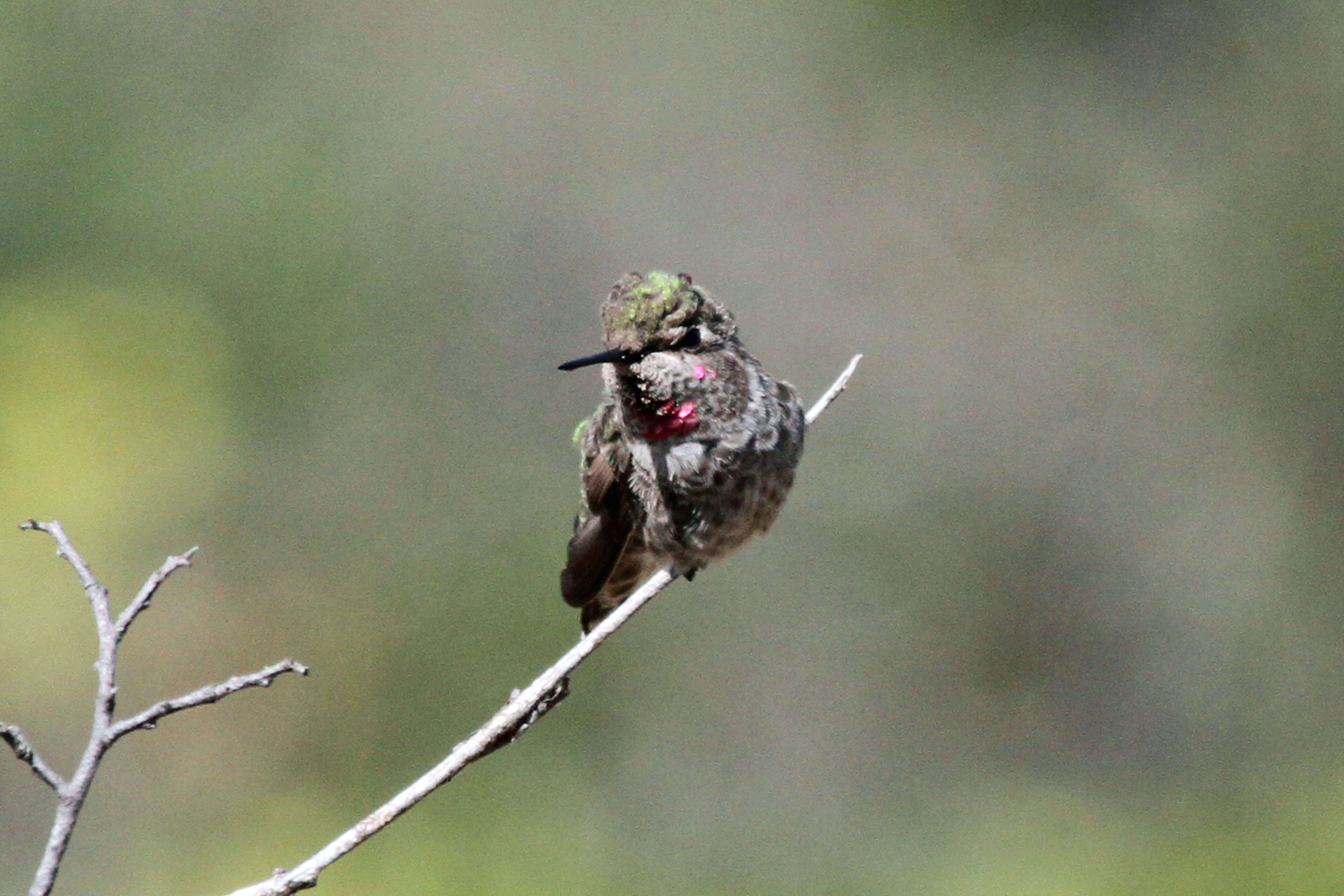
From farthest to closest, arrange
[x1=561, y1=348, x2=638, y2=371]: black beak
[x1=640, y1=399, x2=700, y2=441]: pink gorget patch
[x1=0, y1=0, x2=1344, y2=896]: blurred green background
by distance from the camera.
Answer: [x1=0, y1=0, x2=1344, y2=896]: blurred green background < [x1=640, y1=399, x2=700, y2=441]: pink gorget patch < [x1=561, y1=348, x2=638, y2=371]: black beak

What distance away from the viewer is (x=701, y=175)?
9227mm

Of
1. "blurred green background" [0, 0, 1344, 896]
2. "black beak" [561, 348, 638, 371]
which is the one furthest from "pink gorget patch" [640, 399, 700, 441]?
"blurred green background" [0, 0, 1344, 896]

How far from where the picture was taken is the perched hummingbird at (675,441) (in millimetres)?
2582

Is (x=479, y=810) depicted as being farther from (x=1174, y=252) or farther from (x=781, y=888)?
(x=1174, y=252)

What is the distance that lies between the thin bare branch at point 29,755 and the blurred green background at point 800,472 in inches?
119

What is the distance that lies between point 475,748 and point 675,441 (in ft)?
4.24

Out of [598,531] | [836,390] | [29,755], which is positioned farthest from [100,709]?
[598,531]

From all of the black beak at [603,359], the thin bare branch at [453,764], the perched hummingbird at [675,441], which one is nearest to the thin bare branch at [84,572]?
the thin bare branch at [453,764]

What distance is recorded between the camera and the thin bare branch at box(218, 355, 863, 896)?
4.80 feet

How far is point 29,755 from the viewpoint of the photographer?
4.75 feet

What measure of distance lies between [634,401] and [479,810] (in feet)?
8.57

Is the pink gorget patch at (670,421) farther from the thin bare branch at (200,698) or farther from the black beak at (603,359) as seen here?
the thin bare branch at (200,698)

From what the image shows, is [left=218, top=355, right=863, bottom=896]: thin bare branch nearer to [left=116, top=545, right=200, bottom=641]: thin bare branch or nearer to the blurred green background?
[left=116, top=545, right=200, bottom=641]: thin bare branch

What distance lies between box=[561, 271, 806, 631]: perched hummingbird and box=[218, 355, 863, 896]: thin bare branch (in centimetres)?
57
